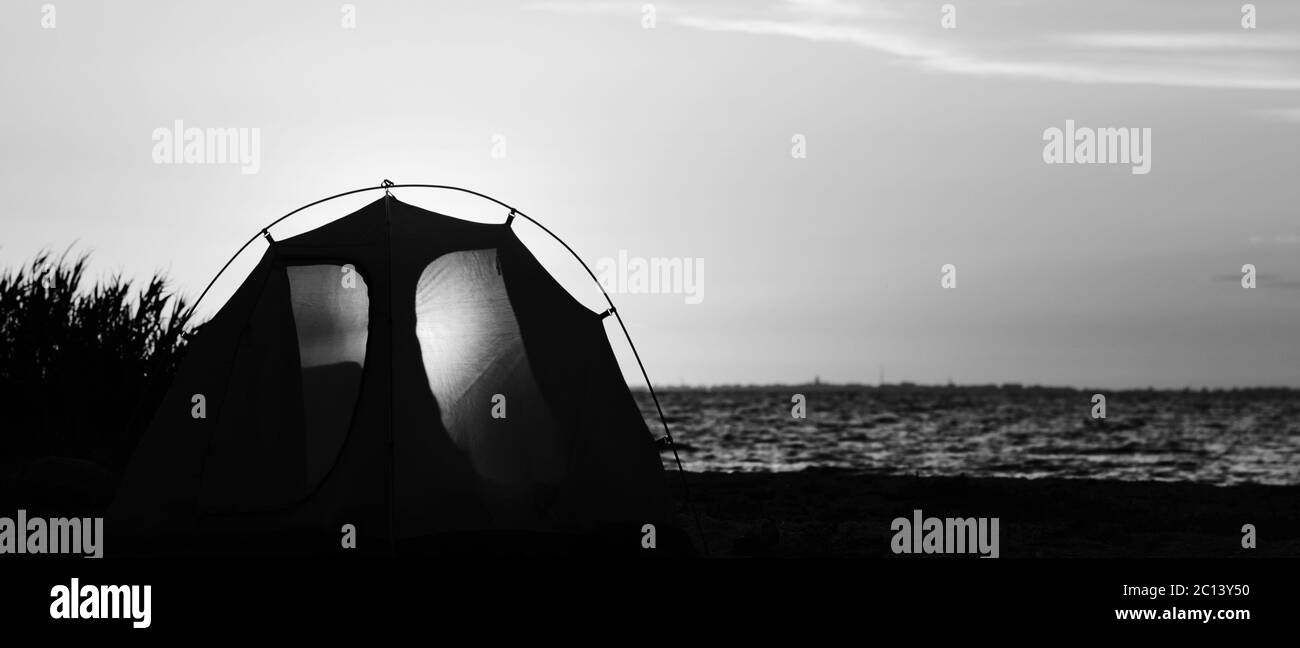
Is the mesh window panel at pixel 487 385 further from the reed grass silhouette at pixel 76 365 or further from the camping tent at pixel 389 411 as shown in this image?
the reed grass silhouette at pixel 76 365

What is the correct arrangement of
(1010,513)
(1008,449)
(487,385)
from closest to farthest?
1. (487,385)
2. (1010,513)
3. (1008,449)

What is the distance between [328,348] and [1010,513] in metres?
7.77

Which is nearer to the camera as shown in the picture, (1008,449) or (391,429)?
(391,429)

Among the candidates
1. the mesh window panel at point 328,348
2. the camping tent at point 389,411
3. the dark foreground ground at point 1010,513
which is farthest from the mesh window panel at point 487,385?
the dark foreground ground at point 1010,513

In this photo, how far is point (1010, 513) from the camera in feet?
44.3

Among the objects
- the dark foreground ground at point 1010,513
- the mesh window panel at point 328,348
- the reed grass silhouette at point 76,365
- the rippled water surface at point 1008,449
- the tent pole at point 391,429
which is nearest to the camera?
the tent pole at point 391,429

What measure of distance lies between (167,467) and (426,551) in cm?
217

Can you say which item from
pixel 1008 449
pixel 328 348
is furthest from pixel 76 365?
pixel 1008 449

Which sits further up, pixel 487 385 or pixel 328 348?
pixel 328 348

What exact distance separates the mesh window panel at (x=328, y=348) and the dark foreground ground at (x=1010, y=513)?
134 inches

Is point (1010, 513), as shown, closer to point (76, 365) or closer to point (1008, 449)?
point (76, 365)

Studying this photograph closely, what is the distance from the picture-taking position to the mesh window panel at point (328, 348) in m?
9.26

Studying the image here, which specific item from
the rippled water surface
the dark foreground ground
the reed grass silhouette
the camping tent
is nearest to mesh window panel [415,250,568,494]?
the camping tent

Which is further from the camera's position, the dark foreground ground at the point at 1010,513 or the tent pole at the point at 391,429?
the dark foreground ground at the point at 1010,513
